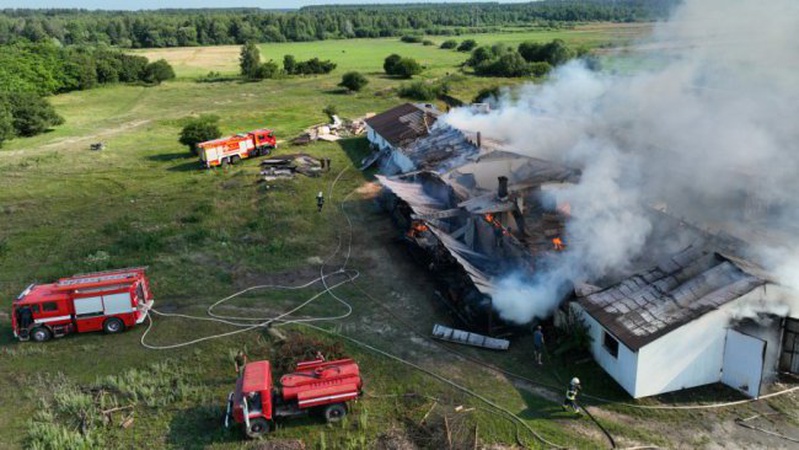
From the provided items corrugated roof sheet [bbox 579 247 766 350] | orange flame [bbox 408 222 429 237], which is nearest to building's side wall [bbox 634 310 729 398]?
corrugated roof sheet [bbox 579 247 766 350]

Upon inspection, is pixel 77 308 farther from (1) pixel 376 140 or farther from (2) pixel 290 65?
(2) pixel 290 65

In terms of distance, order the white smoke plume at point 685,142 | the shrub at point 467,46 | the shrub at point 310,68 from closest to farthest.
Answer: the white smoke plume at point 685,142 → the shrub at point 310,68 → the shrub at point 467,46

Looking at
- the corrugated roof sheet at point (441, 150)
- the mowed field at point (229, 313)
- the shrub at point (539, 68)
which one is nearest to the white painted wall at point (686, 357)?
the mowed field at point (229, 313)

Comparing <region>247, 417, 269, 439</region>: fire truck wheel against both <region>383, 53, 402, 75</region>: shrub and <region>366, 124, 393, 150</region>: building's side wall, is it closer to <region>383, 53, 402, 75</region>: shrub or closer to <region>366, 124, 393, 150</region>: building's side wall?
<region>366, 124, 393, 150</region>: building's side wall

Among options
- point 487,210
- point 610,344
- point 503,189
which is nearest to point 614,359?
point 610,344

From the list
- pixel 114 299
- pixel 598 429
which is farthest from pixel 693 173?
pixel 114 299

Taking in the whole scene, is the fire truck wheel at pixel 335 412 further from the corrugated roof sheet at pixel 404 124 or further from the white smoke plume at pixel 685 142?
the corrugated roof sheet at pixel 404 124

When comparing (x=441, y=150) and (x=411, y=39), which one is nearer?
(x=441, y=150)
